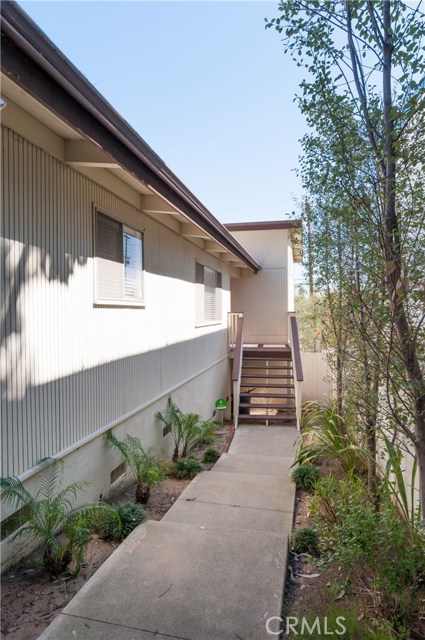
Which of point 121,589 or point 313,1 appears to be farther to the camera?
point 121,589

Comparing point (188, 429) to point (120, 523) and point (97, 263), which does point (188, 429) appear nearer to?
point (120, 523)

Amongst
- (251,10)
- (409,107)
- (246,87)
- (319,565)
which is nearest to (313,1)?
(409,107)

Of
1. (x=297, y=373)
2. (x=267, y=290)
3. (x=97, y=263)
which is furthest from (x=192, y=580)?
(x=267, y=290)

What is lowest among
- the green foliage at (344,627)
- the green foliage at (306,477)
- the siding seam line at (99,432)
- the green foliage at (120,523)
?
the green foliage at (306,477)

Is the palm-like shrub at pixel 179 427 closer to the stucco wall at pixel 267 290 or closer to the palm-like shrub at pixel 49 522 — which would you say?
the palm-like shrub at pixel 49 522

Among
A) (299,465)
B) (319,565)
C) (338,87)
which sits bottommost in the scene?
(299,465)

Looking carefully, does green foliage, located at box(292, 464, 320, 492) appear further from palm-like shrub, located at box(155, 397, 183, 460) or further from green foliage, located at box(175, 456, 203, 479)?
palm-like shrub, located at box(155, 397, 183, 460)

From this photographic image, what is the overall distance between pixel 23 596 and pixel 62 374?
1551 mm

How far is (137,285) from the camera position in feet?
16.3

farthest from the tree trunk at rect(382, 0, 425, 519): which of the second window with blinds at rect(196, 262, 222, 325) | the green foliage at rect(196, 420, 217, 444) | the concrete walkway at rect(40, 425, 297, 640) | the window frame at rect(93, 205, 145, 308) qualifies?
the second window with blinds at rect(196, 262, 222, 325)

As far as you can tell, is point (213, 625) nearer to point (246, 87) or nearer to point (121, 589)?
point (121, 589)

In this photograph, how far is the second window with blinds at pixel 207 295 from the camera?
26.6 feet

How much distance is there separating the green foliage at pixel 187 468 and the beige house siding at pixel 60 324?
0.56 meters

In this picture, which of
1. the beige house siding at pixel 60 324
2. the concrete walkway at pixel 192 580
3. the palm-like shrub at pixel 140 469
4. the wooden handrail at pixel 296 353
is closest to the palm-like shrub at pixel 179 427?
the beige house siding at pixel 60 324
